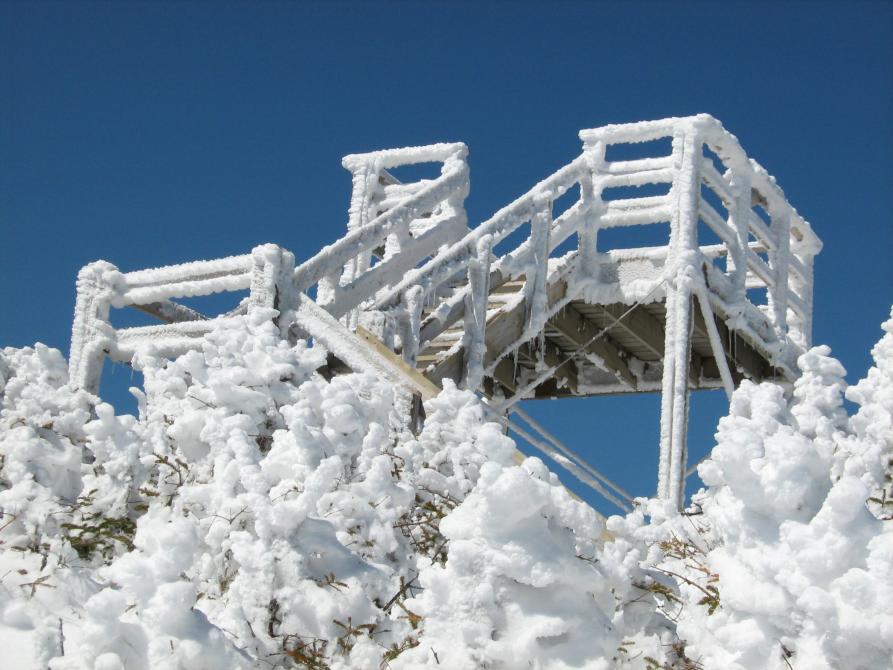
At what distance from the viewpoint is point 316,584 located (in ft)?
15.9

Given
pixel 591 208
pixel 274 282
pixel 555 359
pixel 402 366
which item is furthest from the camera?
pixel 555 359

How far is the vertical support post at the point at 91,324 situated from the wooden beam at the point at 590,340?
4559 mm

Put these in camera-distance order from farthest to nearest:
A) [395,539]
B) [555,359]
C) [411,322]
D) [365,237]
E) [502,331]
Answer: [555,359] < [502,331] < [365,237] < [411,322] < [395,539]

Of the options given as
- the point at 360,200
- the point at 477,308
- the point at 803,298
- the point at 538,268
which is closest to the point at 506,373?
the point at 360,200

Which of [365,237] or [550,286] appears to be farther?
[550,286]

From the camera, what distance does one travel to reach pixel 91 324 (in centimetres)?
1096

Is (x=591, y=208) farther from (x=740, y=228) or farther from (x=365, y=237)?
(x=365, y=237)

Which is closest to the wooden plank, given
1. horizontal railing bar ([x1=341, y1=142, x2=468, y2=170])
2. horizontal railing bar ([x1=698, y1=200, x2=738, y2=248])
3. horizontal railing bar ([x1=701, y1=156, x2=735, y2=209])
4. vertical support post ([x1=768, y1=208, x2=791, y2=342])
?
horizontal railing bar ([x1=341, y1=142, x2=468, y2=170])

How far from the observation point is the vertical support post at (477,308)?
11.1m

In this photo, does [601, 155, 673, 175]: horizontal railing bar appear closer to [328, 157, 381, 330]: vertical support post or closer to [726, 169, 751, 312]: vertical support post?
[726, 169, 751, 312]: vertical support post

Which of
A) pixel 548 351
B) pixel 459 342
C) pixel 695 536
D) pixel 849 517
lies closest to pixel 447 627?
pixel 849 517

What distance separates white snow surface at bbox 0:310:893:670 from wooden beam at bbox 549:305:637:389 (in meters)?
6.93

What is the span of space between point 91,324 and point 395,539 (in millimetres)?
6196

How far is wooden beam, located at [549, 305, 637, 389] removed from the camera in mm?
13828
